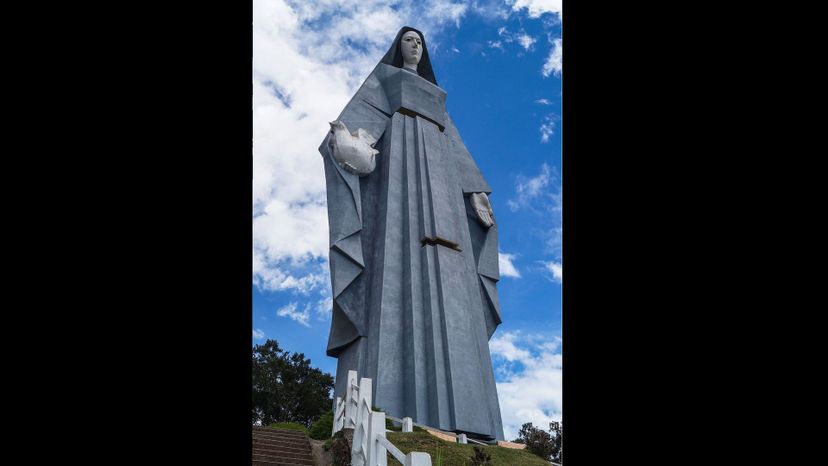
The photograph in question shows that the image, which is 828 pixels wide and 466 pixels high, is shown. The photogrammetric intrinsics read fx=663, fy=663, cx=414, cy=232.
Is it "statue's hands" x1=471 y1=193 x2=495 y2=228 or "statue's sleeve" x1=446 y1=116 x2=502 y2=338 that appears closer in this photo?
"statue's sleeve" x1=446 y1=116 x2=502 y2=338

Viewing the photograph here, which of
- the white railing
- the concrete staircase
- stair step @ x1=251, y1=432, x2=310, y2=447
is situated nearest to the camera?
the white railing

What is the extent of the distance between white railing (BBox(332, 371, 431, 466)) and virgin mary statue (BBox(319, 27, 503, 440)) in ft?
13.8

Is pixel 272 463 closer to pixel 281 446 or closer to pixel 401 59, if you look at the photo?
pixel 281 446

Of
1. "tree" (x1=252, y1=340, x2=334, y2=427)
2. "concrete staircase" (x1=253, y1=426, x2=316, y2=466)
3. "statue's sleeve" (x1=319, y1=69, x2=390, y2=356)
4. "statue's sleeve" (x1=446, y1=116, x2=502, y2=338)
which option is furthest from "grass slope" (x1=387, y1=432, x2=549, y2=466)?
"tree" (x1=252, y1=340, x2=334, y2=427)

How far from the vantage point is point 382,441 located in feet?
20.9

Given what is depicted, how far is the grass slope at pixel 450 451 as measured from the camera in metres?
8.79

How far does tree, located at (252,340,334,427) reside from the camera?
23922 mm

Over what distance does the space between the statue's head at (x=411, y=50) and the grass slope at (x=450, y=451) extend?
10.8 m

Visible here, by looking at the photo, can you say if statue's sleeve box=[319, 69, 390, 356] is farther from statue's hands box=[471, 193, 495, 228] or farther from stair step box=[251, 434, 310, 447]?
stair step box=[251, 434, 310, 447]

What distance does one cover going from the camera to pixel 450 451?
9.19m
